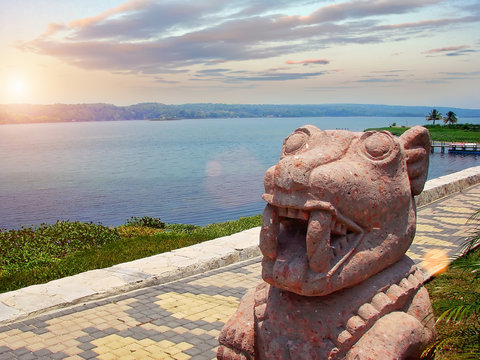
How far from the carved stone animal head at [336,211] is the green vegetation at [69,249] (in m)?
5.85

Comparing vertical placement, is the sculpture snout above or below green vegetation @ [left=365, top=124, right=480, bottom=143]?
above

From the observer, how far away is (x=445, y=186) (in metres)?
15.7

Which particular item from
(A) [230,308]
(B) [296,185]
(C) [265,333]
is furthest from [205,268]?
(B) [296,185]

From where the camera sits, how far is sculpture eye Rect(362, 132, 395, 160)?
3914mm

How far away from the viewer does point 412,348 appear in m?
3.82

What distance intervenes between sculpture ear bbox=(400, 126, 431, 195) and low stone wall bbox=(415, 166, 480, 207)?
1040 centimetres

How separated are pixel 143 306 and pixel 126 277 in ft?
2.95

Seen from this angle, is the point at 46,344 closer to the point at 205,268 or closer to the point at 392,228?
the point at 205,268

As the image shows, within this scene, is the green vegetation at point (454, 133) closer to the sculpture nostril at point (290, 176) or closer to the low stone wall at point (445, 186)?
the low stone wall at point (445, 186)

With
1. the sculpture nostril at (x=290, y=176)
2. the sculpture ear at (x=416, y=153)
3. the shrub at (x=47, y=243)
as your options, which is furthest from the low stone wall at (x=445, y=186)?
the sculpture nostril at (x=290, y=176)

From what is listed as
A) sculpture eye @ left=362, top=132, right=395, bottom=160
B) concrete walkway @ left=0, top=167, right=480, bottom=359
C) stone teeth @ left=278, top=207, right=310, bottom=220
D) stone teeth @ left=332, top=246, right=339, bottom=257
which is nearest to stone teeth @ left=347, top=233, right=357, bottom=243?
stone teeth @ left=332, top=246, right=339, bottom=257

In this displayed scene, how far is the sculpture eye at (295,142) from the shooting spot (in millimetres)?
4177

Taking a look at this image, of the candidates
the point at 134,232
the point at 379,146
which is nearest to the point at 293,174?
the point at 379,146

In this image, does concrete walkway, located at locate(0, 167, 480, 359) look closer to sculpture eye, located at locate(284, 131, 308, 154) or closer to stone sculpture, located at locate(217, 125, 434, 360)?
stone sculpture, located at locate(217, 125, 434, 360)
